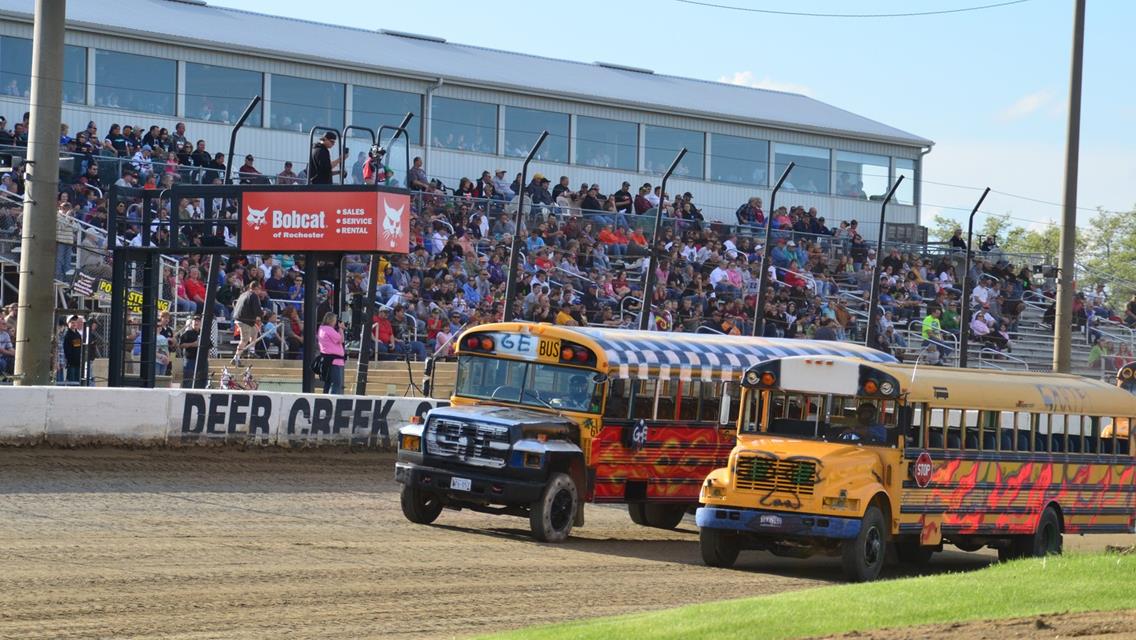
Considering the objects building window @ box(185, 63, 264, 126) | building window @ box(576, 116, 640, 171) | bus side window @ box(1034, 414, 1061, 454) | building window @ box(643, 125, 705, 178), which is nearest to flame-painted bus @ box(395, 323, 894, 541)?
bus side window @ box(1034, 414, 1061, 454)

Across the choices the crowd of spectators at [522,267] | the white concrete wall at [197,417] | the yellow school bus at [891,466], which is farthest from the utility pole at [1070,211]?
the white concrete wall at [197,417]

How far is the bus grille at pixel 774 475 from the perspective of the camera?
1709 cm

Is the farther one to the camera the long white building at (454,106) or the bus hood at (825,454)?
the long white building at (454,106)

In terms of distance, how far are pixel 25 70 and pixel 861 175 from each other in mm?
28290

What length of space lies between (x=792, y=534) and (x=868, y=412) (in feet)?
5.30

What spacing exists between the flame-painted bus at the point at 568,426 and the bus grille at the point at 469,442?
1cm

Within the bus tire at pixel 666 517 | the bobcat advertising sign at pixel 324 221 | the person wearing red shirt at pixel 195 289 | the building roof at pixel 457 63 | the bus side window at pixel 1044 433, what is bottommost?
the bus tire at pixel 666 517

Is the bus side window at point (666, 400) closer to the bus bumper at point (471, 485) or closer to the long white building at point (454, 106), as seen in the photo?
the bus bumper at point (471, 485)

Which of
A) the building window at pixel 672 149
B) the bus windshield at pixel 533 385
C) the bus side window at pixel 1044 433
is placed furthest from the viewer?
the building window at pixel 672 149

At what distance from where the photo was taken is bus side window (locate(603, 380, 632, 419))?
63.6 ft

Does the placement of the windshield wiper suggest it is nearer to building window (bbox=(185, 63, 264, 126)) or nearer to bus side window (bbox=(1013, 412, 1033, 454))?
bus side window (bbox=(1013, 412, 1033, 454))

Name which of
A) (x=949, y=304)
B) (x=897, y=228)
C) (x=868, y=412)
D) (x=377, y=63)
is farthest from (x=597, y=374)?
(x=897, y=228)

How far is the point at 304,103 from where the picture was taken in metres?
42.5

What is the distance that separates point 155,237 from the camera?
85.2ft
